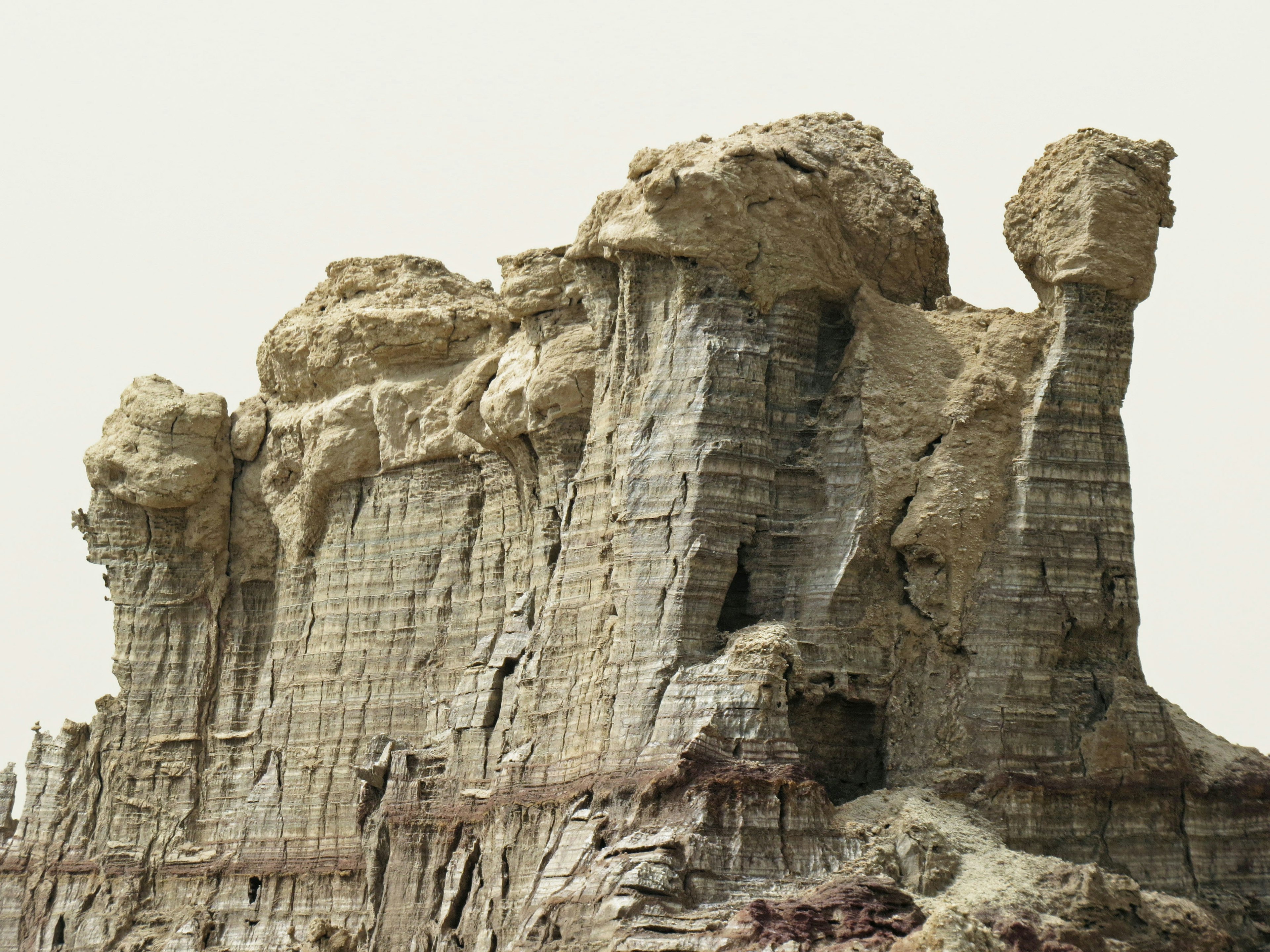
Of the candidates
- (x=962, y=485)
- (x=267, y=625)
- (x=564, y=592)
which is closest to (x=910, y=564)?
(x=962, y=485)

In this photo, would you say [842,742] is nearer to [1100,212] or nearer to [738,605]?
[738,605]

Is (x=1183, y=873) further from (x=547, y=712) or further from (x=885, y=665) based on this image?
(x=547, y=712)

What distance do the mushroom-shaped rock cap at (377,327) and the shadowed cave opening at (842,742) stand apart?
1123 cm

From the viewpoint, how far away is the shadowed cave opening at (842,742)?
3769cm

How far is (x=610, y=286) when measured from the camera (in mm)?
41312

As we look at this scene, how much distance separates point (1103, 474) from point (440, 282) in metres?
14.6

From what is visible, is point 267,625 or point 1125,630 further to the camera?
point 267,625

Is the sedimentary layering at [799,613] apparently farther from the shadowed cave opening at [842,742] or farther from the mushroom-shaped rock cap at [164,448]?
the mushroom-shaped rock cap at [164,448]

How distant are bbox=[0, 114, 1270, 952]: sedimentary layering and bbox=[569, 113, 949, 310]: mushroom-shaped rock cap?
0.06 m

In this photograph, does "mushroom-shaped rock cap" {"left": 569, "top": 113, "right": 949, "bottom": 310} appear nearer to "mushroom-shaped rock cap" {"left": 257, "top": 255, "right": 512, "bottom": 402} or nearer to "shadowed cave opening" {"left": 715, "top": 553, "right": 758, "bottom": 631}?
"shadowed cave opening" {"left": 715, "top": 553, "right": 758, "bottom": 631}

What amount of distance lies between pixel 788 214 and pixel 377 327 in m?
11.0

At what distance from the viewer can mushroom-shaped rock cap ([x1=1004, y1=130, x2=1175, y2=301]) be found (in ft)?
127

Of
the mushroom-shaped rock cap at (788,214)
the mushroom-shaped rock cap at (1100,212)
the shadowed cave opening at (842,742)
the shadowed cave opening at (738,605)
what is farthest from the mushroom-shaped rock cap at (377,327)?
the shadowed cave opening at (842,742)

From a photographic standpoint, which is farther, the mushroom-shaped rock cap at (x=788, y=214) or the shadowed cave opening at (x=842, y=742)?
the mushroom-shaped rock cap at (x=788, y=214)
